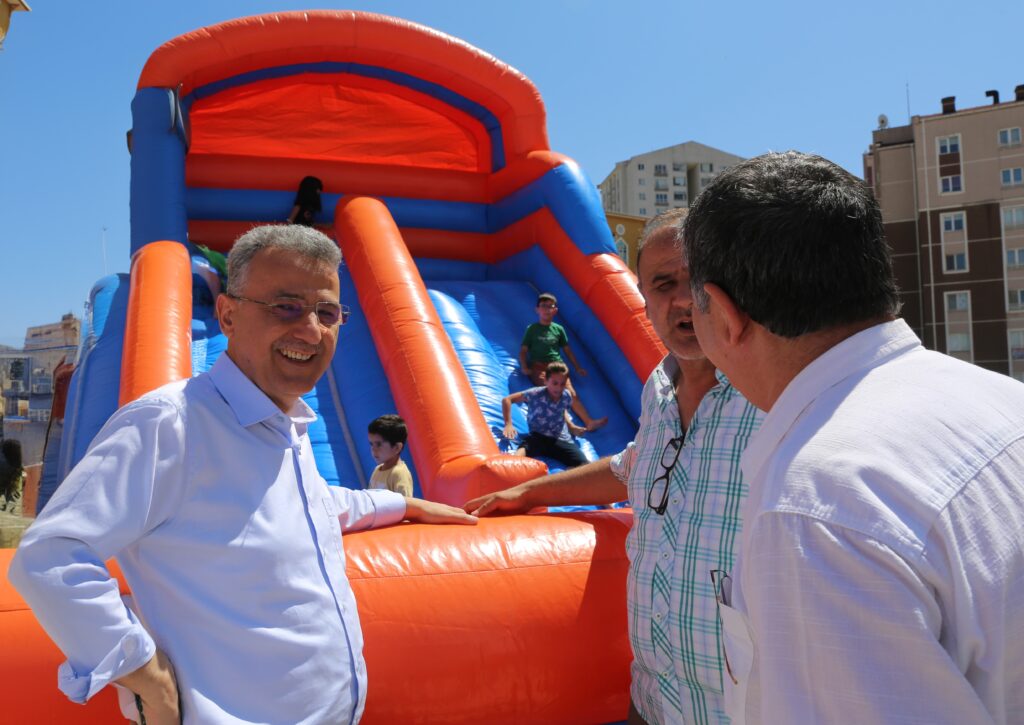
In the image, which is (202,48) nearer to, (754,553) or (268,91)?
(268,91)

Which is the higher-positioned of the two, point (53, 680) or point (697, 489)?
point (697, 489)

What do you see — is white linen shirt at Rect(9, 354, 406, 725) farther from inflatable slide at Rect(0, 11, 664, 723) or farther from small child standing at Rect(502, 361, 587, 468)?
small child standing at Rect(502, 361, 587, 468)

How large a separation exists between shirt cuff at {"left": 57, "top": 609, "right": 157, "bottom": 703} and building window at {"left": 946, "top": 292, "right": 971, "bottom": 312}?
27.2 metres

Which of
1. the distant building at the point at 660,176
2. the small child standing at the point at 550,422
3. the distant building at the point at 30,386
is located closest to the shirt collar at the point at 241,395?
the small child standing at the point at 550,422

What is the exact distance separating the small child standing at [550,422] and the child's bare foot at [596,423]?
6cm

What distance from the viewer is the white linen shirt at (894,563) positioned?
54 centimetres

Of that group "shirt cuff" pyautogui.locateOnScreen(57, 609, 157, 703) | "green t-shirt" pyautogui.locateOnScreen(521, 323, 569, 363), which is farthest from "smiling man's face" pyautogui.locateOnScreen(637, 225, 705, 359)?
"green t-shirt" pyautogui.locateOnScreen(521, 323, 569, 363)

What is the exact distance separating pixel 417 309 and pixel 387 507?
2884 mm

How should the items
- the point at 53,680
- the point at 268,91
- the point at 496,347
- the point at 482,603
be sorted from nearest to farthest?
the point at 53,680 → the point at 482,603 → the point at 496,347 → the point at 268,91

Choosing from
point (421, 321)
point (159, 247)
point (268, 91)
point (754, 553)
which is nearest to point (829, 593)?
point (754, 553)

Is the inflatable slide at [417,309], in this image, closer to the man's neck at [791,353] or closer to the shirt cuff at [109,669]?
the shirt cuff at [109,669]

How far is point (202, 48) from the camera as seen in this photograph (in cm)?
570

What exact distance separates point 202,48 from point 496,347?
3003mm

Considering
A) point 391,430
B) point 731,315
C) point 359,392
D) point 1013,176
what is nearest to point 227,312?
point 731,315
